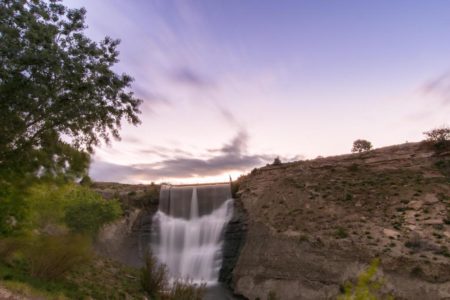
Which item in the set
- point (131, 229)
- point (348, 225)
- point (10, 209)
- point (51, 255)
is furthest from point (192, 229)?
point (10, 209)

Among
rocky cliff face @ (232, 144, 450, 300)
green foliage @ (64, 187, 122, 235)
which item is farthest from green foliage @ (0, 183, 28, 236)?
green foliage @ (64, 187, 122, 235)

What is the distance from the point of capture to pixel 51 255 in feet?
70.3

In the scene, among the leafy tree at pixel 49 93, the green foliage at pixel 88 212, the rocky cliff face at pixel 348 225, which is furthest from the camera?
the green foliage at pixel 88 212

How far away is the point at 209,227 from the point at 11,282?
27.5 meters

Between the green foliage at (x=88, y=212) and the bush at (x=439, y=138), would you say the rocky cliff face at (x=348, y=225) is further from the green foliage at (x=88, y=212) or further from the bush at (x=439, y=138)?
the green foliage at (x=88, y=212)

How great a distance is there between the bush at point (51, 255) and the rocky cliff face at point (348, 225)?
14070 millimetres

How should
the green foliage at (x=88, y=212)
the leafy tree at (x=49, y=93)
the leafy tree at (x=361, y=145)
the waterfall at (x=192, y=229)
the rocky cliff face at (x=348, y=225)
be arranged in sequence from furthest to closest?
the leafy tree at (x=361, y=145), the green foliage at (x=88, y=212), the waterfall at (x=192, y=229), the rocky cliff face at (x=348, y=225), the leafy tree at (x=49, y=93)

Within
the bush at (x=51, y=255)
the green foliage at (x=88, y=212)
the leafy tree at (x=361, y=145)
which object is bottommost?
the bush at (x=51, y=255)

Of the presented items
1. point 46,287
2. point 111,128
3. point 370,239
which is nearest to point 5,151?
point 111,128

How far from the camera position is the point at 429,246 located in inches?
1061

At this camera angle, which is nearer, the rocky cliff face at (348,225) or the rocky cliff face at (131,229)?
the rocky cliff face at (348,225)

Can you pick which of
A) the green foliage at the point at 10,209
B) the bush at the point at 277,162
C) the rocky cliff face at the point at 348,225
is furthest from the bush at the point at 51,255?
the bush at the point at 277,162

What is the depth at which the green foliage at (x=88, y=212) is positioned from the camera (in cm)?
4064

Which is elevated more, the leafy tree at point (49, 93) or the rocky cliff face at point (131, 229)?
the leafy tree at point (49, 93)
